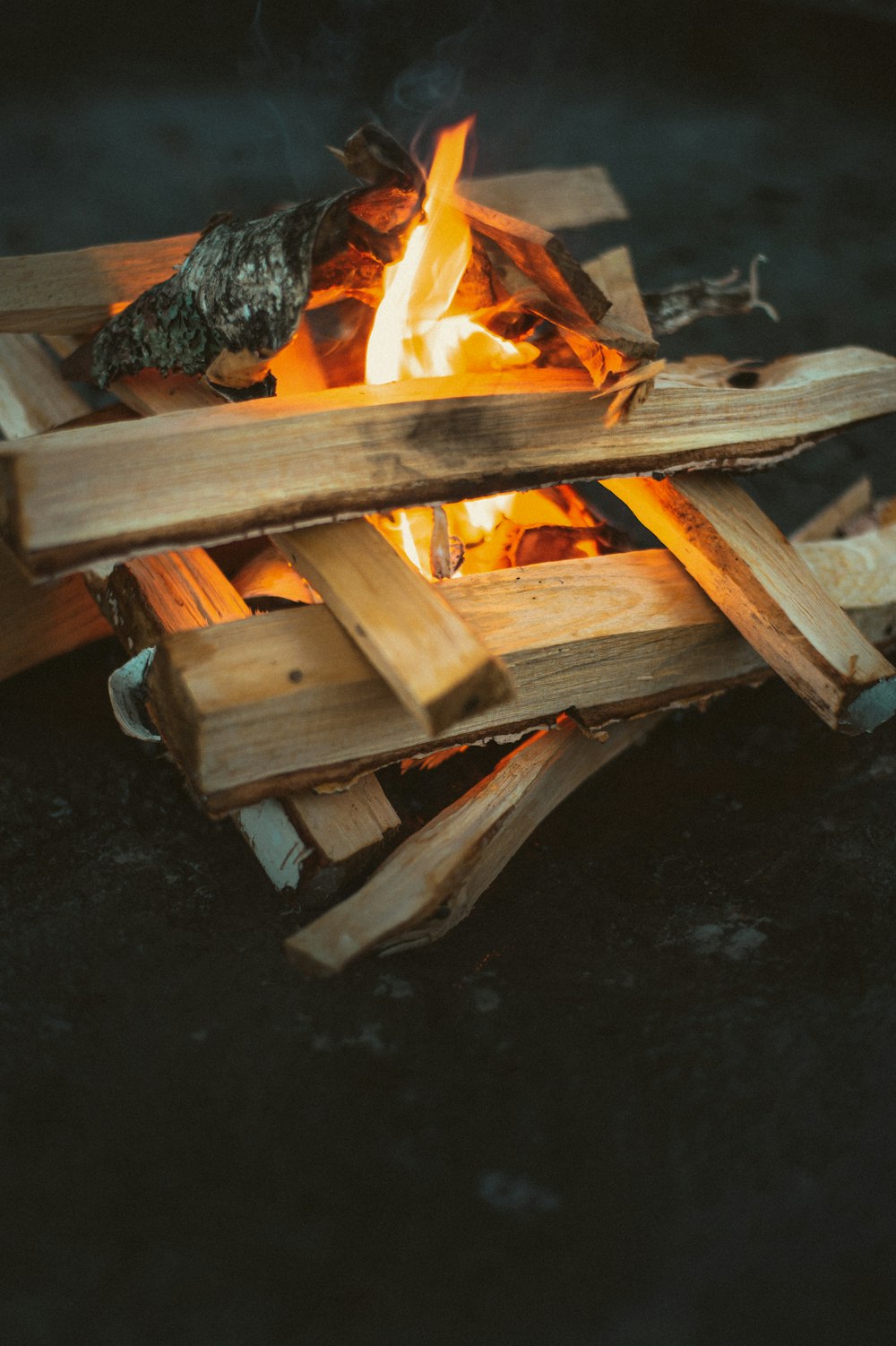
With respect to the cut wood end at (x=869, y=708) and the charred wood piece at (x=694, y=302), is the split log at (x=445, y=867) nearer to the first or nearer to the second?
the cut wood end at (x=869, y=708)

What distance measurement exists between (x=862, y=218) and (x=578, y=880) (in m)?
3.15

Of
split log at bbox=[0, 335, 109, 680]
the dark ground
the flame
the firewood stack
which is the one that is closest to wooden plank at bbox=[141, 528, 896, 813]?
the firewood stack

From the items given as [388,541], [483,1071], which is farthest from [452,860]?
[388,541]

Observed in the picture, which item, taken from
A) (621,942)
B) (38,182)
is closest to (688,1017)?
(621,942)

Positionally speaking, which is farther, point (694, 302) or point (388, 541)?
point (694, 302)

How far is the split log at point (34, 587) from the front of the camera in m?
2.02

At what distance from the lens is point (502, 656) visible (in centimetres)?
164

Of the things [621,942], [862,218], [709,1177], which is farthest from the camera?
[862,218]

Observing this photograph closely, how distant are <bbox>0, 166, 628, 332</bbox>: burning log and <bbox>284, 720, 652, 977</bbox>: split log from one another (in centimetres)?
94

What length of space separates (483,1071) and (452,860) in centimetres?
29

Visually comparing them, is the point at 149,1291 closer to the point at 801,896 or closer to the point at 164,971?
the point at 164,971

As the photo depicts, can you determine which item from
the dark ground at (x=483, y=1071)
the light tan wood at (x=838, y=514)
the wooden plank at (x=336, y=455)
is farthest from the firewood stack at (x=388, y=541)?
the light tan wood at (x=838, y=514)

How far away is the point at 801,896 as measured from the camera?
1.76 m

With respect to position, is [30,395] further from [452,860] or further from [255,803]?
[452,860]
